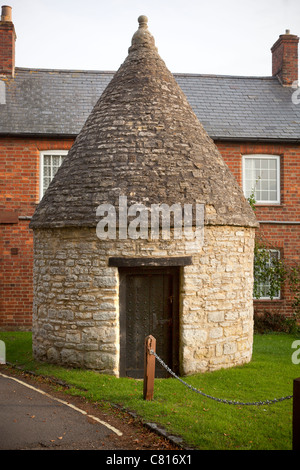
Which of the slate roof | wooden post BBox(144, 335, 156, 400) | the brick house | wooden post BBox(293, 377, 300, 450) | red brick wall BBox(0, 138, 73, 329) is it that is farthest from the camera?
the slate roof

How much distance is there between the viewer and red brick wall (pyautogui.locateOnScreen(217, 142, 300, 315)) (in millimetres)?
14266

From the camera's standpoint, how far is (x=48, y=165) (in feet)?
45.9

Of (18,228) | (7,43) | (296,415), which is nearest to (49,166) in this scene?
(18,228)

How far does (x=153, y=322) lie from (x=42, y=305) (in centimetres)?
218

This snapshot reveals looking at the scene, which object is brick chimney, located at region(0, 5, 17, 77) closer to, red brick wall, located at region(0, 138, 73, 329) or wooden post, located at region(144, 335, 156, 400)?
red brick wall, located at region(0, 138, 73, 329)

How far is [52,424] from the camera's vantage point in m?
5.92

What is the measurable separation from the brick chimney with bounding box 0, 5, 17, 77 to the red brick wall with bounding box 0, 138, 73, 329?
10.1ft

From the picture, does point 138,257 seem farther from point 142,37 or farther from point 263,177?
Answer: point 263,177

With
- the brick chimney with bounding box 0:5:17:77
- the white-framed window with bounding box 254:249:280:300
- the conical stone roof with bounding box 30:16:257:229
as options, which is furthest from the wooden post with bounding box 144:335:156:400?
the brick chimney with bounding box 0:5:17:77

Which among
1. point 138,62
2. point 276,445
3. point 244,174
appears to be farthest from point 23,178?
point 276,445

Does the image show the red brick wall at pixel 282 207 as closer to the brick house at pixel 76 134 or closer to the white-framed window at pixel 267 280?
the brick house at pixel 76 134

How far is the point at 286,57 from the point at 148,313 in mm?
11910

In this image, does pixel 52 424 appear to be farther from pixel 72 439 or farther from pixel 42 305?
pixel 42 305

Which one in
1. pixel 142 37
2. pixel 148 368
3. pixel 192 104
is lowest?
pixel 148 368
